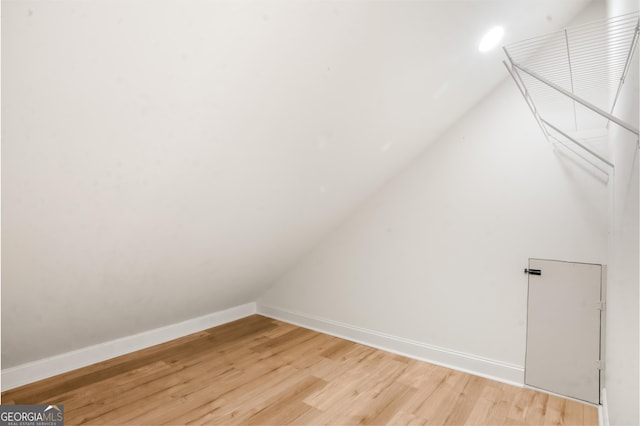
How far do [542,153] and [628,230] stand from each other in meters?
1.43

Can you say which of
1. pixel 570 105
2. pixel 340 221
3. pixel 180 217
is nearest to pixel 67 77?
pixel 180 217

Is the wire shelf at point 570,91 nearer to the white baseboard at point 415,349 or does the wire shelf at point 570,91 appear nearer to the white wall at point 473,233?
the white wall at point 473,233

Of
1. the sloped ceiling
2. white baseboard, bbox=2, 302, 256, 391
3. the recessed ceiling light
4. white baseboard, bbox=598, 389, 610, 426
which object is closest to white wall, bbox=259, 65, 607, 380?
the sloped ceiling

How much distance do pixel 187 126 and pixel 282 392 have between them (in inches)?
76.2

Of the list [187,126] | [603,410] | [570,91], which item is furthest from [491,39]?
[603,410]

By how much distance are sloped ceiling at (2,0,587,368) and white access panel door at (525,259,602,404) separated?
1445mm

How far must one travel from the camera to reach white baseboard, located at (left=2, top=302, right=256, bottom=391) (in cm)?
247

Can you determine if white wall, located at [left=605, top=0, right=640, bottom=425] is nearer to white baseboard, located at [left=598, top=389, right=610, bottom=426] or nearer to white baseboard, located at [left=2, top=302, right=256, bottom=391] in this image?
white baseboard, located at [left=598, top=389, right=610, bottom=426]

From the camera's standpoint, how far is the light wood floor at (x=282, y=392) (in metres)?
2.21

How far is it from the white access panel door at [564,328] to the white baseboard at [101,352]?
9.83 feet

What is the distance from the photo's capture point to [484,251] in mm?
2855

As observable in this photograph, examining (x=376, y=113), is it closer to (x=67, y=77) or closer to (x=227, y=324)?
(x=67, y=77)

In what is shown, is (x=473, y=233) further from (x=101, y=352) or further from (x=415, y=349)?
(x=101, y=352)

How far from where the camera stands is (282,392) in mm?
2514
